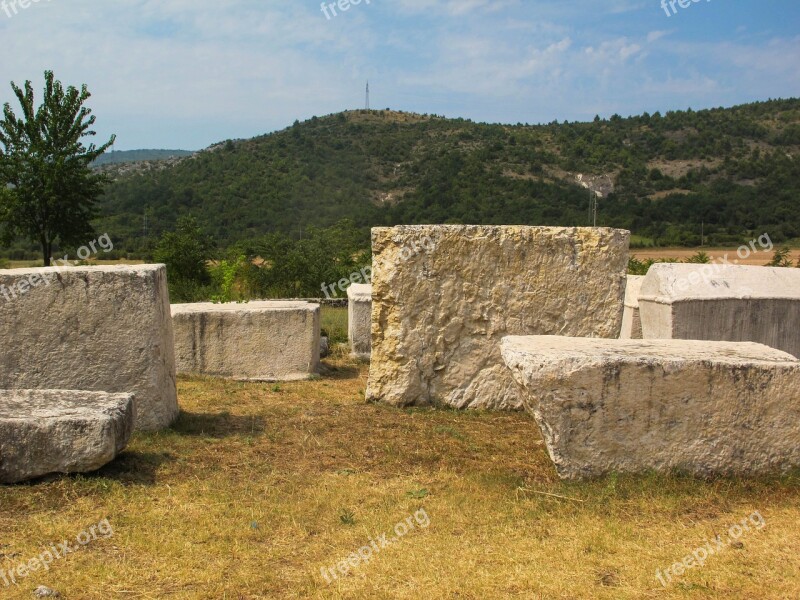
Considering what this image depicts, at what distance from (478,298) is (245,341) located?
310cm

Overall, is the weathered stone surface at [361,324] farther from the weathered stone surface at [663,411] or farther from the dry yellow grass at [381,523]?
the weathered stone surface at [663,411]

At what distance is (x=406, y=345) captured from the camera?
6.97 meters

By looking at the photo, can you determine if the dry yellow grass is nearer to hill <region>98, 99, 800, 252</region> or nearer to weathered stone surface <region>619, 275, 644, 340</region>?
weathered stone surface <region>619, 275, 644, 340</region>

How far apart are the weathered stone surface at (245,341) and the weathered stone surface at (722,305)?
3.99 metres

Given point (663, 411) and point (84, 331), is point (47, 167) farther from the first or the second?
point (663, 411)

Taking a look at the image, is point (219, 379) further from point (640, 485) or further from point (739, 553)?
point (739, 553)

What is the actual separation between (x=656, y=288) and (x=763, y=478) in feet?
10.8

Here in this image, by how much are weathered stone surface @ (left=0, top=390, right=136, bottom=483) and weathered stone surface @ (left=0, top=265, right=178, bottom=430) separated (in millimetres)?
877

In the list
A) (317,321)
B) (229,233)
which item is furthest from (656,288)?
(229,233)

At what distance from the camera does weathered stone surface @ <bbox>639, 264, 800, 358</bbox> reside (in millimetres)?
7184

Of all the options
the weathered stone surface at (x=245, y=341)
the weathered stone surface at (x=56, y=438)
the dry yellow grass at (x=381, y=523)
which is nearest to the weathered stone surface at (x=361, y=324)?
the weathered stone surface at (x=245, y=341)

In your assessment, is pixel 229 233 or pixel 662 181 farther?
pixel 662 181

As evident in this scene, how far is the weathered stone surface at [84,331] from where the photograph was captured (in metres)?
5.55

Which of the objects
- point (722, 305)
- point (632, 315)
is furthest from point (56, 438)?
point (632, 315)
